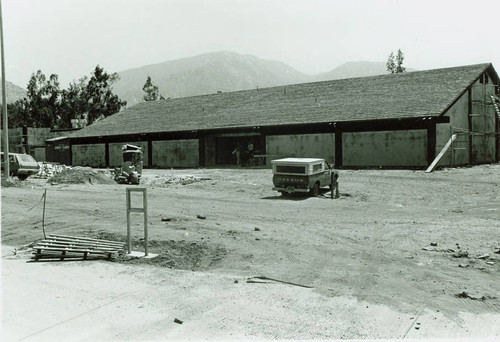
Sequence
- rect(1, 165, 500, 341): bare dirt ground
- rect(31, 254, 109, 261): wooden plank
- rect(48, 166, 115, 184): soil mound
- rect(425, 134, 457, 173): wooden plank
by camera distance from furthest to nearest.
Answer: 1. rect(425, 134, 457, 173): wooden plank
2. rect(48, 166, 115, 184): soil mound
3. rect(31, 254, 109, 261): wooden plank
4. rect(1, 165, 500, 341): bare dirt ground

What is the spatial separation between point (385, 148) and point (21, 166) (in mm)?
23356

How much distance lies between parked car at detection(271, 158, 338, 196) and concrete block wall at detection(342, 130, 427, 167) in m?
12.8

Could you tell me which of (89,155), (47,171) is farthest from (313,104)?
(89,155)

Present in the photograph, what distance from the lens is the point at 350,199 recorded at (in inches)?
805

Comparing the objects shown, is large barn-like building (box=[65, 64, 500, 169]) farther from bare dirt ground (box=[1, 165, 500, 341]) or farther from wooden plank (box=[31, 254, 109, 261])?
wooden plank (box=[31, 254, 109, 261])

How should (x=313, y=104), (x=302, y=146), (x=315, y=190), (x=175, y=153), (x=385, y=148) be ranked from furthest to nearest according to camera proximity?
(x=175, y=153) < (x=313, y=104) < (x=302, y=146) < (x=385, y=148) < (x=315, y=190)

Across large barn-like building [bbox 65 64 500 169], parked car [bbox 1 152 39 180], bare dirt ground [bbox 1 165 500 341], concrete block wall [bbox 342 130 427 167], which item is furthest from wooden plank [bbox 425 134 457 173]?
parked car [bbox 1 152 39 180]

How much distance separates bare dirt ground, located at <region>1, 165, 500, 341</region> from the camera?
234 inches

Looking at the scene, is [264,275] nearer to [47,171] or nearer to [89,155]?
[47,171]

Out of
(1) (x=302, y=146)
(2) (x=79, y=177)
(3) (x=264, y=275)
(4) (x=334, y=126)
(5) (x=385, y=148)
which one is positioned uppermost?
(4) (x=334, y=126)

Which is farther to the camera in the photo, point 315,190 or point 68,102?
point 68,102

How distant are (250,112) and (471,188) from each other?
2314 centimetres

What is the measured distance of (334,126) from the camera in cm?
3428

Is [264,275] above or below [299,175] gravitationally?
below
